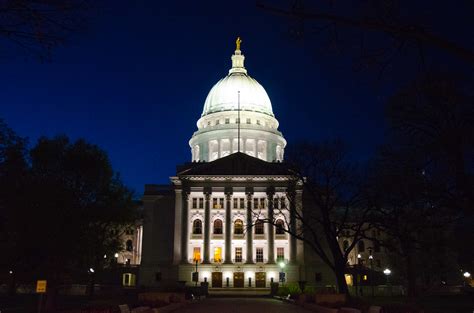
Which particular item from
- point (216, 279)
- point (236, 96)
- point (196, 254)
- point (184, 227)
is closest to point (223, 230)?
point (196, 254)

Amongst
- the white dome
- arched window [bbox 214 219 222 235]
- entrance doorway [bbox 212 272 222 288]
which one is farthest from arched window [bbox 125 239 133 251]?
entrance doorway [bbox 212 272 222 288]

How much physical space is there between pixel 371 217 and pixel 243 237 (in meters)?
43.9

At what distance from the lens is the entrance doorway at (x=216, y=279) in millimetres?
79062

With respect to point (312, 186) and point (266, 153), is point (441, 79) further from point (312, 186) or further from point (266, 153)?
point (266, 153)

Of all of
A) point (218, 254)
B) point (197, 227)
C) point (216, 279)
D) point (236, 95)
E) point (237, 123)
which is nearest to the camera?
point (216, 279)

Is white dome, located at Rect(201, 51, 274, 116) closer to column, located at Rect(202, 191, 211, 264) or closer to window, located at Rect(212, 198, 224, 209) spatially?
window, located at Rect(212, 198, 224, 209)

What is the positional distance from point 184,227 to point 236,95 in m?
38.4

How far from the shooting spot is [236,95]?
111750 mm

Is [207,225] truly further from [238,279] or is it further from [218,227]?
[238,279]

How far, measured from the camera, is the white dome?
110500 millimetres

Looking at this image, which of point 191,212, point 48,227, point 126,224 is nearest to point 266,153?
point 191,212

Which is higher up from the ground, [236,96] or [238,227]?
[236,96]

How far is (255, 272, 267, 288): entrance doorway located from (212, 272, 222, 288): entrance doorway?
555 cm

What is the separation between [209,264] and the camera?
80500 mm
